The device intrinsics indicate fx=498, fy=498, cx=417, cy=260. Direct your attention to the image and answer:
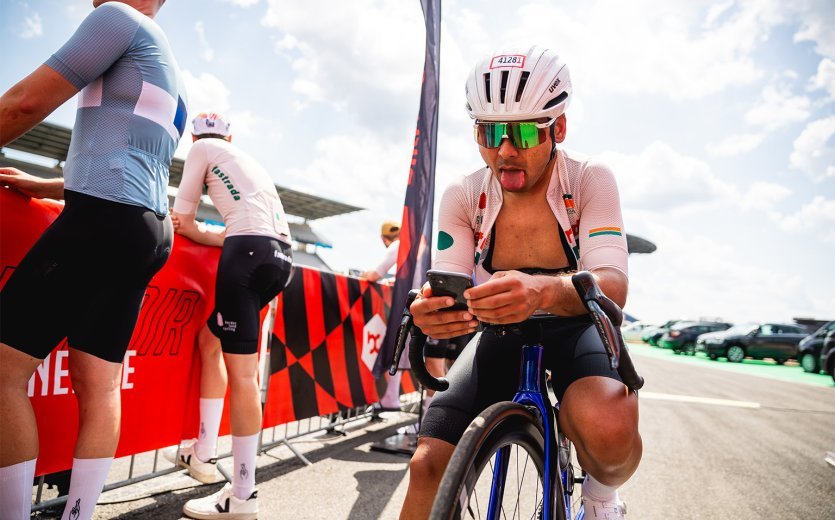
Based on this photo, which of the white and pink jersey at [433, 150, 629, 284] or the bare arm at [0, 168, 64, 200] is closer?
the white and pink jersey at [433, 150, 629, 284]

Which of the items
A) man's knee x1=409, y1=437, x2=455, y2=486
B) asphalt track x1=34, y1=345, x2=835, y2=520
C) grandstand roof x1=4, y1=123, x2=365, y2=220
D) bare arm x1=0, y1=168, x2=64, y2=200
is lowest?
asphalt track x1=34, y1=345, x2=835, y2=520

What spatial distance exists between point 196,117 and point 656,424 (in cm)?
653

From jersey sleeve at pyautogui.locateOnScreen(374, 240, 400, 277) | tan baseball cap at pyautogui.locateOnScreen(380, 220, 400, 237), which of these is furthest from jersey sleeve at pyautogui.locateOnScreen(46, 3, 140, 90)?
tan baseball cap at pyautogui.locateOnScreen(380, 220, 400, 237)

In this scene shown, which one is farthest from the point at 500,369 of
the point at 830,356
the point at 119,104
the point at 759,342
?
the point at 759,342

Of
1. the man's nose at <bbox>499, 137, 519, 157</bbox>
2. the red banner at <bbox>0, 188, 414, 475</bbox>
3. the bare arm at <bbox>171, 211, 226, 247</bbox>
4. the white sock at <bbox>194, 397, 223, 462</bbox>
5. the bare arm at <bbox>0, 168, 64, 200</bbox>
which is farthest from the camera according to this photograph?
the white sock at <bbox>194, 397, 223, 462</bbox>

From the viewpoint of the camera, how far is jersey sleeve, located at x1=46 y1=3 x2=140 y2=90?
69.9 inches

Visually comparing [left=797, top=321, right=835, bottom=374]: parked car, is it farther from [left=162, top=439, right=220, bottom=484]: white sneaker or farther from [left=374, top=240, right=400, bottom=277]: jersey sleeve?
[left=162, top=439, right=220, bottom=484]: white sneaker

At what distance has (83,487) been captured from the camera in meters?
1.90

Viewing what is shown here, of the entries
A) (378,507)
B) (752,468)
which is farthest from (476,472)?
(752,468)

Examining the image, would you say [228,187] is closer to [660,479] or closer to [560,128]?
[560,128]

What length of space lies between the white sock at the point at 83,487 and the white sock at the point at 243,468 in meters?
0.86

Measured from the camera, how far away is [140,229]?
1.94 m

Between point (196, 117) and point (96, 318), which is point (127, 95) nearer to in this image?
point (96, 318)

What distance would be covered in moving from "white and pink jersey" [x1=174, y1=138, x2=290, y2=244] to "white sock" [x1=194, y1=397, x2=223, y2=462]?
1.14m
